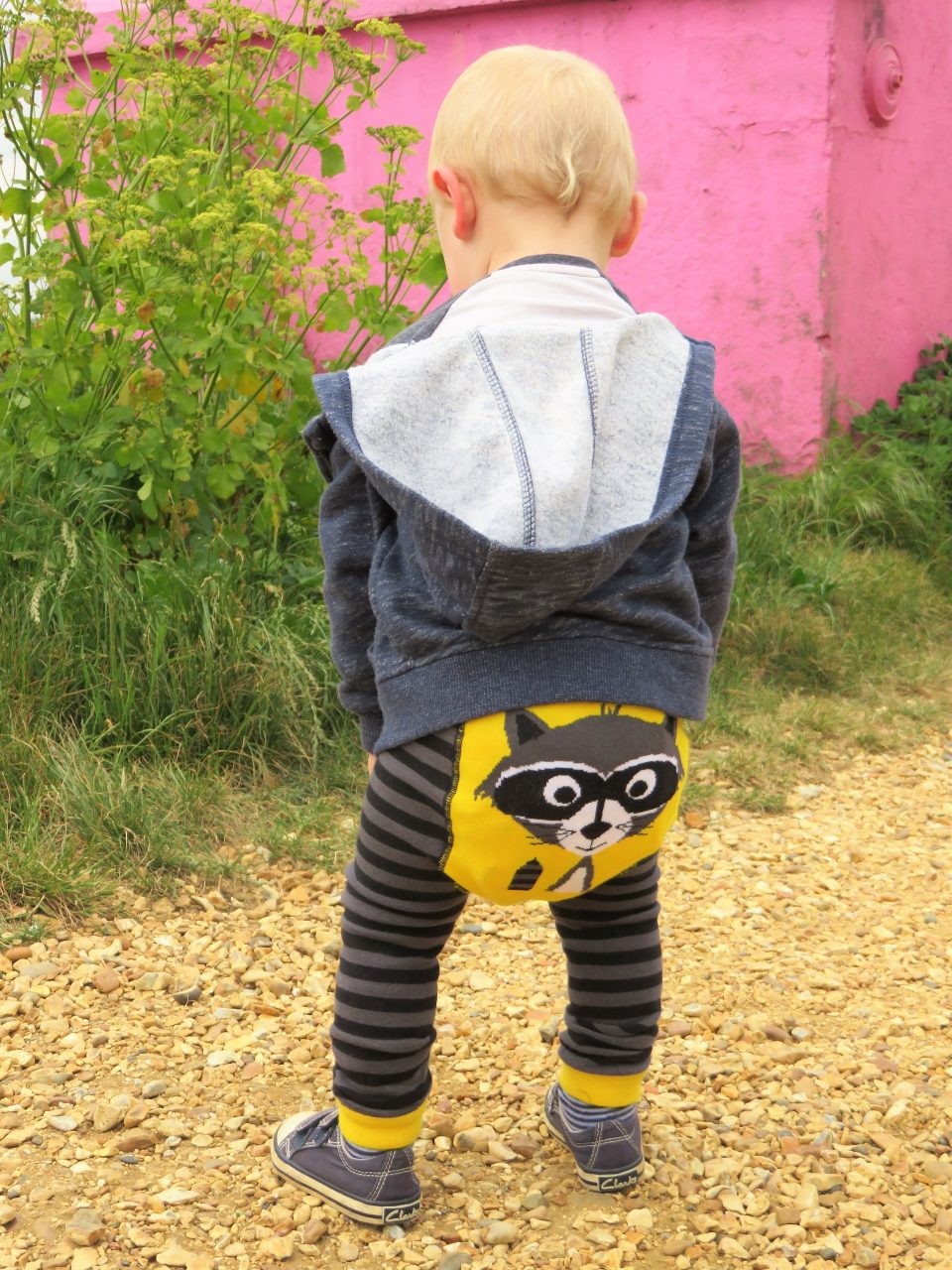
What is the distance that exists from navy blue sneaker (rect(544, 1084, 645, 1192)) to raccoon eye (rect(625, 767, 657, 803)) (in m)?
0.63

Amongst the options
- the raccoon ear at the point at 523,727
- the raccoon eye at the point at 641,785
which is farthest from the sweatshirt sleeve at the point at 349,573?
the raccoon eye at the point at 641,785

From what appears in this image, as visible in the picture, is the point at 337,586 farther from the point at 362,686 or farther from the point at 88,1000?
the point at 88,1000

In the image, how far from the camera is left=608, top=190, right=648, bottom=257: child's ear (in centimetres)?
188

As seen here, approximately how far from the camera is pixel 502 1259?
1.97 meters

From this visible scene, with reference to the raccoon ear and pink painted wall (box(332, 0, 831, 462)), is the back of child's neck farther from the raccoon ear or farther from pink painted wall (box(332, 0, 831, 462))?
pink painted wall (box(332, 0, 831, 462))

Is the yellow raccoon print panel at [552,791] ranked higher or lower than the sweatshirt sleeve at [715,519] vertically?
lower

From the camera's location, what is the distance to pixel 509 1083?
244 cm

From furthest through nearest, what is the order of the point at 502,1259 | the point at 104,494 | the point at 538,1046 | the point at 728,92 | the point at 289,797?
the point at 728,92 < the point at 104,494 < the point at 289,797 < the point at 538,1046 < the point at 502,1259

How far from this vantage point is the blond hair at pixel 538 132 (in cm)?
175

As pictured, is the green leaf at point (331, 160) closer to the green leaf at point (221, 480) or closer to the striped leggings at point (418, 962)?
the green leaf at point (221, 480)

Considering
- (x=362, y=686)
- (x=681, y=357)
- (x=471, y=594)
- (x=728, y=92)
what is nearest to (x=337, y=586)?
(x=362, y=686)

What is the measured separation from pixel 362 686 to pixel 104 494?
2074mm

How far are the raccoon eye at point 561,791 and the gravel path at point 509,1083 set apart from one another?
0.70 metres

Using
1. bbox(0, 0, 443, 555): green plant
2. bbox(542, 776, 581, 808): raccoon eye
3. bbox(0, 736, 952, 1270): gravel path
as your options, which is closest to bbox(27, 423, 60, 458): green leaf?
bbox(0, 0, 443, 555): green plant
